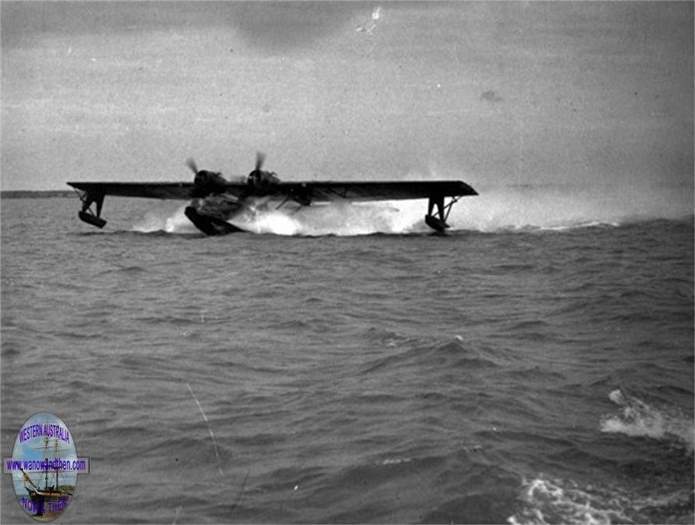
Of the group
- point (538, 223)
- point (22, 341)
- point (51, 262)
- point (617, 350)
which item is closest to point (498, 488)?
point (617, 350)

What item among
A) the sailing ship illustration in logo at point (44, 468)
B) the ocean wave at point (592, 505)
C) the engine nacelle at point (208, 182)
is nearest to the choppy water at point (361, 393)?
the ocean wave at point (592, 505)

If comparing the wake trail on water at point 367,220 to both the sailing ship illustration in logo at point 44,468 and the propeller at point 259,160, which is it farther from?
the sailing ship illustration in logo at point 44,468

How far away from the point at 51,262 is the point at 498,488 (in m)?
18.8

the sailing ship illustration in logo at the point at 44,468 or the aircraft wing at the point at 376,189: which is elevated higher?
the aircraft wing at the point at 376,189

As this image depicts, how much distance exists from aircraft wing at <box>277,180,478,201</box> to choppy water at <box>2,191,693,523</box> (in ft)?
38.4

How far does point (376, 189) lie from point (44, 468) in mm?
25848

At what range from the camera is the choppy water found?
5254mm

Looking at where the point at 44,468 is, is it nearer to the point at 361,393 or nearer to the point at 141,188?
the point at 361,393

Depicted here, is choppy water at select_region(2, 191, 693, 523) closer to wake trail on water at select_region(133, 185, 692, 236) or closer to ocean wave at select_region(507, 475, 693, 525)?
ocean wave at select_region(507, 475, 693, 525)

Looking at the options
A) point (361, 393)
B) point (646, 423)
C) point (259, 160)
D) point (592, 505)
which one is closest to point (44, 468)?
point (361, 393)

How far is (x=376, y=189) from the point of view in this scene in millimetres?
30125

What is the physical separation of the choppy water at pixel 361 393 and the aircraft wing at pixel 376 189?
11717mm

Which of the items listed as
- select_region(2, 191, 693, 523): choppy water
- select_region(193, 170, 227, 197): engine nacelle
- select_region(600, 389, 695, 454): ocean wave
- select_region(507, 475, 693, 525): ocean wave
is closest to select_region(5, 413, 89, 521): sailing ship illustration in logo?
select_region(2, 191, 693, 523): choppy water

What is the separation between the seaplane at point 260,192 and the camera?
2903 cm
